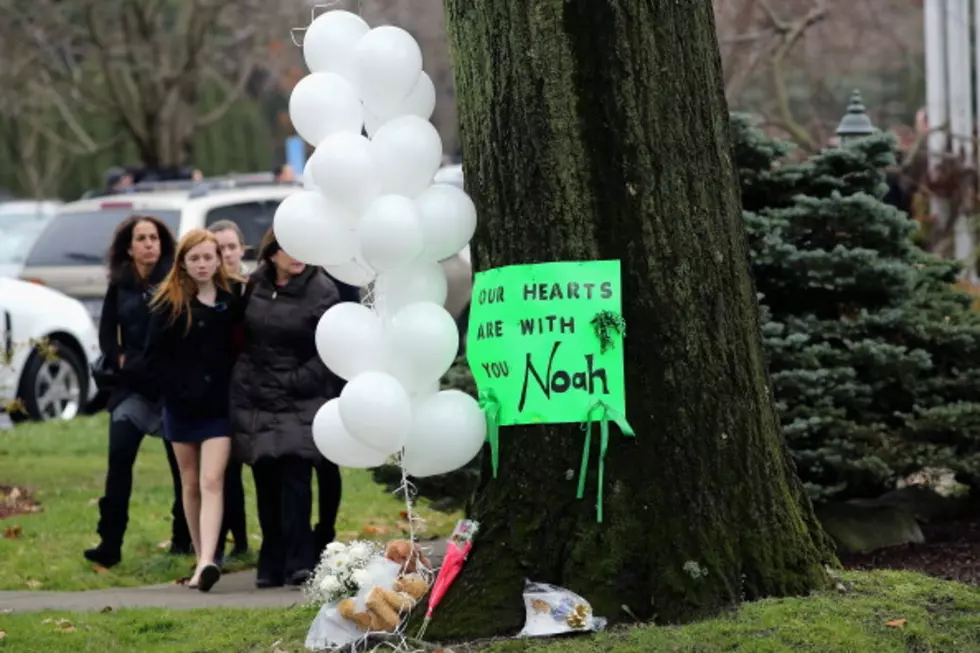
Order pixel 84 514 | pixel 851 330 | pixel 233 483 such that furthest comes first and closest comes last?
pixel 84 514, pixel 233 483, pixel 851 330

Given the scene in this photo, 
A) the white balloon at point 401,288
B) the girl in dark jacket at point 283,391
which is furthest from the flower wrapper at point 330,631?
the girl in dark jacket at point 283,391

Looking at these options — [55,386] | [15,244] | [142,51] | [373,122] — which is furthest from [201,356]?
[142,51]

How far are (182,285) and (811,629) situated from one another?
476 cm

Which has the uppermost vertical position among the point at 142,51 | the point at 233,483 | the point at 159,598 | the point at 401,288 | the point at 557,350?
the point at 142,51

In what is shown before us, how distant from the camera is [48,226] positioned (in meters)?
19.0

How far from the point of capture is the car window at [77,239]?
718 inches

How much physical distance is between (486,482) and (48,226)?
13.5 m

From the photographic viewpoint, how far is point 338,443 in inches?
248

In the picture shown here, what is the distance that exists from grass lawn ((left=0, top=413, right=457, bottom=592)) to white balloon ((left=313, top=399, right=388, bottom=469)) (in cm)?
281

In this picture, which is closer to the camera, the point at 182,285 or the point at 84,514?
the point at 182,285

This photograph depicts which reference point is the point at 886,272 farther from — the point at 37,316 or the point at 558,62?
the point at 37,316

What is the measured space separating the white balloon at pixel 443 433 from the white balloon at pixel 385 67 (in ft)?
3.32

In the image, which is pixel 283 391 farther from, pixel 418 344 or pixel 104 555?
pixel 418 344

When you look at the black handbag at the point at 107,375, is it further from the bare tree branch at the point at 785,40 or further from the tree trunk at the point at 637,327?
the bare tree branch at the point at 785,40
